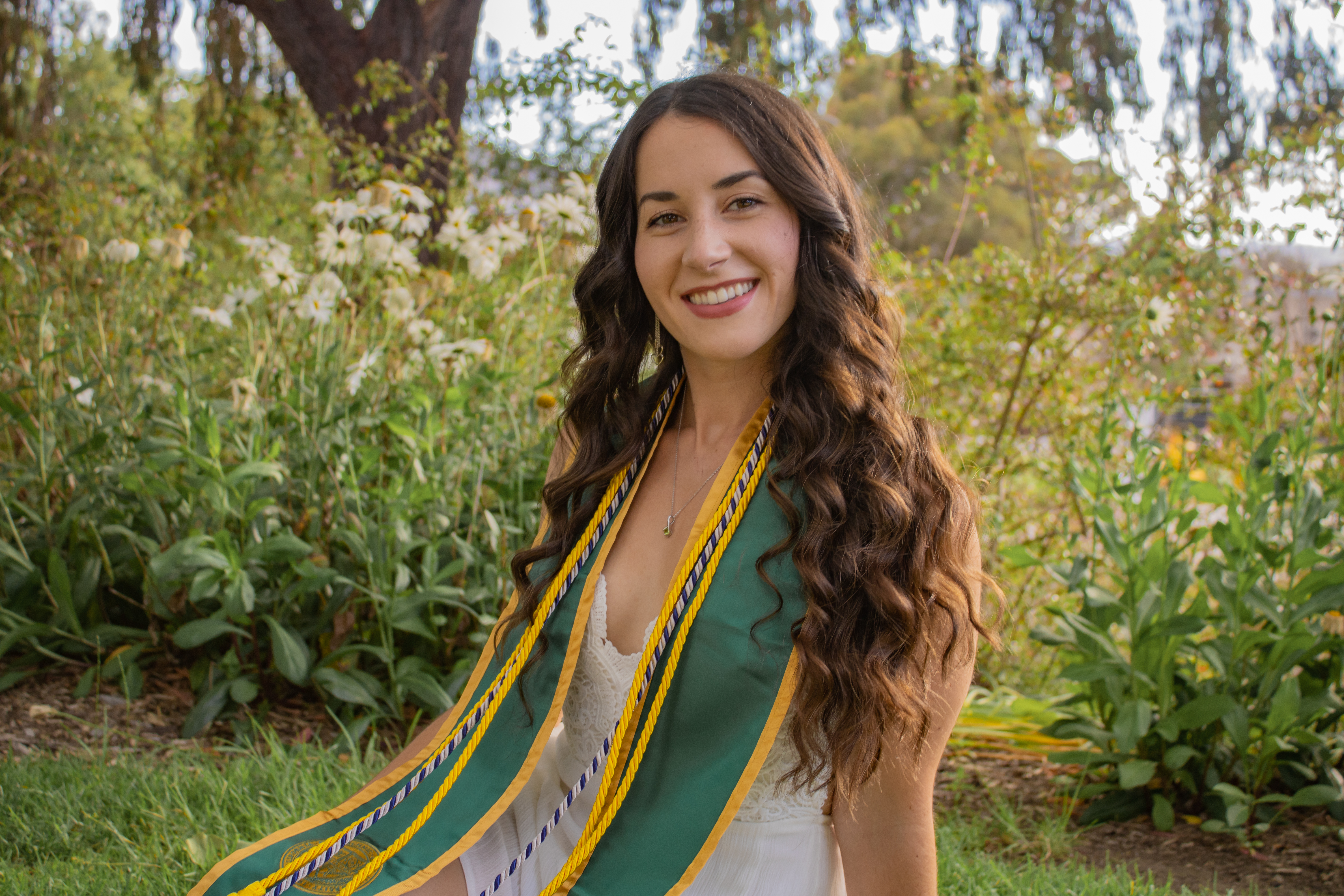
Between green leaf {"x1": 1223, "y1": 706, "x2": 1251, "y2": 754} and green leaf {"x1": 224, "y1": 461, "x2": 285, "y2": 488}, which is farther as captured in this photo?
green leaf {"x1": 224, "y1": 461, "x2": 285, "y2": 488}

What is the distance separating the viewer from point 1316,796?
2035 millimetres

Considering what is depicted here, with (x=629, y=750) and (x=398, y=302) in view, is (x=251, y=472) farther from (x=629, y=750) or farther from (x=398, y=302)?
(x=629, y=750)

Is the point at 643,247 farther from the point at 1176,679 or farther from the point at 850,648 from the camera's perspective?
the point at 1176,679

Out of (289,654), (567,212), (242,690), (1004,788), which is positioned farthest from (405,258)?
(1004,788)

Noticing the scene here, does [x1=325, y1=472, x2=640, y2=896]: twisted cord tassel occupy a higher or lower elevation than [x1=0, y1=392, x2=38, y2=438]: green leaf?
lower

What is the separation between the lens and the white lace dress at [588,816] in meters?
1.19

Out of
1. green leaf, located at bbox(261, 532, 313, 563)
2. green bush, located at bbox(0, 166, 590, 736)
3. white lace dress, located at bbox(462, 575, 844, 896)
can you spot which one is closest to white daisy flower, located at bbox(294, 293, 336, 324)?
green bush, located at bbox(0, 166, 590, 736)

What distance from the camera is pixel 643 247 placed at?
1.31 meters

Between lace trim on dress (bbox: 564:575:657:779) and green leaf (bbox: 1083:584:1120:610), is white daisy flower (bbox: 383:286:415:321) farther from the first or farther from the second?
green leaf (bbox: 1083:584:1120:610)

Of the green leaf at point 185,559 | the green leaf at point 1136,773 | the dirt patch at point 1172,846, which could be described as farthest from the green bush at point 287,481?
the green leaf at point 1136,773

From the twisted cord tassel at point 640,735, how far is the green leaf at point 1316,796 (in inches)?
64.6

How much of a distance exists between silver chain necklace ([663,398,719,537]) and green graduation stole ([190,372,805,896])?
0.08m

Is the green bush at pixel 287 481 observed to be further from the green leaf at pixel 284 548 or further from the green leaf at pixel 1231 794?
the green leaf at pixel 1231 794

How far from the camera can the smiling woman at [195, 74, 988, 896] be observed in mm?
1123
